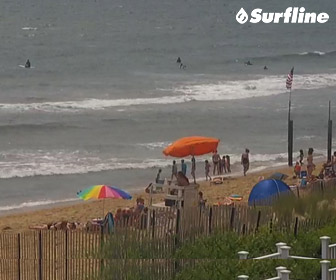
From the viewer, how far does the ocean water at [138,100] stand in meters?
31.5

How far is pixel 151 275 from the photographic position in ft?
40.1

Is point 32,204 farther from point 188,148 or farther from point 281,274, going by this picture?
point 281,274

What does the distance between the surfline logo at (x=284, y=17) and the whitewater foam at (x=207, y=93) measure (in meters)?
69.6

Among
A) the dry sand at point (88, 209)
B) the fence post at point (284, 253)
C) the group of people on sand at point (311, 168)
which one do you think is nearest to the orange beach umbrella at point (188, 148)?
the dry sand at point (88, 209)

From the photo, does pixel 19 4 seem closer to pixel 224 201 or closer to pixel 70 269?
pixel 224 201

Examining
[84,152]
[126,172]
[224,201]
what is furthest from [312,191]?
[84,152]

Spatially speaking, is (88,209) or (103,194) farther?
(88,209)

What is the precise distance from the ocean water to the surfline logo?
23.1 metres

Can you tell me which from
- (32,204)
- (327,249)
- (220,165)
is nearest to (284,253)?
(327,249)

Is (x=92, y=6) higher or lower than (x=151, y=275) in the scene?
higher

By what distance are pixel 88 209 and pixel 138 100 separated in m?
25.3

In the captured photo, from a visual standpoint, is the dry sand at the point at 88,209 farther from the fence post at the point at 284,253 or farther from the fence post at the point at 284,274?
the fence post at the point at 284,274

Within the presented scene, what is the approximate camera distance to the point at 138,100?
49562 millimetres

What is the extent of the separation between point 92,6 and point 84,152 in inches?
4788
